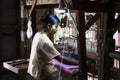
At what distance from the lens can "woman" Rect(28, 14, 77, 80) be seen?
15.1ft

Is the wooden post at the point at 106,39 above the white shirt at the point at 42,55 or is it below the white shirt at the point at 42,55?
above

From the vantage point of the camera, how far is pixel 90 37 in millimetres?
5207

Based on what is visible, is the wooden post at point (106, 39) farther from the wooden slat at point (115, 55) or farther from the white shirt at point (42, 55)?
the white shirt at point (42, 55)

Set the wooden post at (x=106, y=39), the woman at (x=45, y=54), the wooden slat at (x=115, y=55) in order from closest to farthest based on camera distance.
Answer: the wooden slat at (x=115, y=55)
the wooden post at (x=106, y=39)
the woman at (x=45, y=54)

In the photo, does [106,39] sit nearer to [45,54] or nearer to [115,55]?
[115,55]

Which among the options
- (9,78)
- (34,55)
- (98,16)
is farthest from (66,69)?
(9,78)

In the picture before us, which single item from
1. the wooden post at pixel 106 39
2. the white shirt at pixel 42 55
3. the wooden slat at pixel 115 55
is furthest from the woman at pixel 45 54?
the wooden slat at pixel 115 55

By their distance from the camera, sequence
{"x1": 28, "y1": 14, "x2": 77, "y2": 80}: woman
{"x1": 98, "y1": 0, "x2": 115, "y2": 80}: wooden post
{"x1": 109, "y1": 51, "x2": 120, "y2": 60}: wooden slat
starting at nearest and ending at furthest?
{"x1": 109, "y1": 51, "x2": 120, "y2": 60}: wooden slat < {"x1": 98, "y1": 0, "x2": 115, "y2": 80}: wooden post < {"x1": 28, "y1": 14, "x2": 77, "y2": 80}: woman

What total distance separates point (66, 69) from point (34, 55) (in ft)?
2.41

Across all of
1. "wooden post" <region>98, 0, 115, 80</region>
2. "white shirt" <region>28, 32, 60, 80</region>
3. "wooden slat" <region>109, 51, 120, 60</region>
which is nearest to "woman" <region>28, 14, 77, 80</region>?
"white shirt" <region>28, 32, 60, 80</region>

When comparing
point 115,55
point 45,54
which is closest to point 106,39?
point 115,55

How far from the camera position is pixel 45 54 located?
15.2 feet

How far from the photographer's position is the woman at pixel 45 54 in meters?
4.59

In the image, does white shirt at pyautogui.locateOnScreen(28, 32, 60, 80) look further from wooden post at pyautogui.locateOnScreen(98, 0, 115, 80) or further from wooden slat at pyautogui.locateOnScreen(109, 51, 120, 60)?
wooden slat at pyautogui.locateOnScreen(109, 51, 120, 60)
